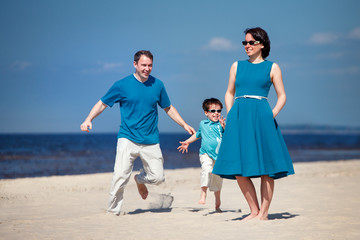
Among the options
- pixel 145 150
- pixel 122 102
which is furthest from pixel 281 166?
pixel 122 102

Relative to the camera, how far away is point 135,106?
5969mm

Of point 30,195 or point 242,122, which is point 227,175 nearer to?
point 242,122

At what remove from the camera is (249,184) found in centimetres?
534

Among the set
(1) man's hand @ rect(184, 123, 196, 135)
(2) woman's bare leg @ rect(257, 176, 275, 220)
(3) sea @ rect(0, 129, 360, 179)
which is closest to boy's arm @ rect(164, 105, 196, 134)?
(1) man's hand @ rect(184, 123, 196, 135)

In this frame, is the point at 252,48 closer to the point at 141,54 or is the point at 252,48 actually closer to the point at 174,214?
the point at 141,54

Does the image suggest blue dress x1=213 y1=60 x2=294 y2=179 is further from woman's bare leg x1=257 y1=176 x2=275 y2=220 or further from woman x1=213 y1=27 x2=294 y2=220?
woman's bare leg x1=257 y1=176 x2=275 y2=220

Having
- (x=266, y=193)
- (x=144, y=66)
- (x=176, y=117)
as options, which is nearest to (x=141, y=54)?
(x=144, y=66)

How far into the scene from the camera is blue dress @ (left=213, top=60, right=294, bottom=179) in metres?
5.06

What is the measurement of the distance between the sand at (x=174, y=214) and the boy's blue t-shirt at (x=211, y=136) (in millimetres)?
879

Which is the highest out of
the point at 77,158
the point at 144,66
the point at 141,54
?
the point at 141,54

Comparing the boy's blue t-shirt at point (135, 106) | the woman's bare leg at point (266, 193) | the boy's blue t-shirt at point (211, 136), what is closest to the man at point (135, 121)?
the boy's blue t-shirt at point (135, 106)

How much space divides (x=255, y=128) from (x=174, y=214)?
70.9 inches

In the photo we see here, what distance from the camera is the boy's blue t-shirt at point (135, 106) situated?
5.97 meters

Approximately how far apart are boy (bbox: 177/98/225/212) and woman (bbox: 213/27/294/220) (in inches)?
40.9
